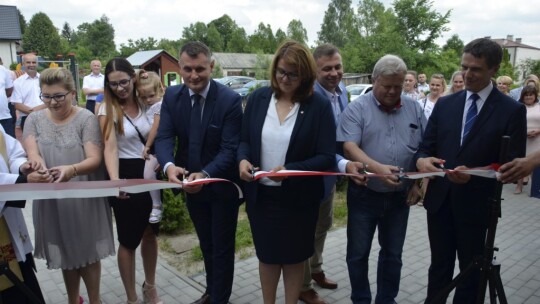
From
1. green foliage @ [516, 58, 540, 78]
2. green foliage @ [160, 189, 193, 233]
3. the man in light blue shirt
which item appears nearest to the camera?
the man in light blue shirt

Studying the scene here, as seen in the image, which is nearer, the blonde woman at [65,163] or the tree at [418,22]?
the blonde woman at [65,163]

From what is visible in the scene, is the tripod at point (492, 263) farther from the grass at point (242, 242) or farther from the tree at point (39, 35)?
the tree at point (39, 35)

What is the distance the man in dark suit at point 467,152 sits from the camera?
2559mm

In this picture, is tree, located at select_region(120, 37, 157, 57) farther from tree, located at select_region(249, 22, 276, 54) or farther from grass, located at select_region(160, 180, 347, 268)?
grass, located at select_region(160, 180, 347, 268)

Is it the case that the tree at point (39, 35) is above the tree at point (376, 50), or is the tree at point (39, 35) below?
above

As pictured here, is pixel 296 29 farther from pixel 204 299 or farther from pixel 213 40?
pixel 204 299

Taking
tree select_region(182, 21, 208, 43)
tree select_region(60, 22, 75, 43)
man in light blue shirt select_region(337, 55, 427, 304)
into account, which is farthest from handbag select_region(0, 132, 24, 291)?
tree select_region(60, 22, 75, 43)

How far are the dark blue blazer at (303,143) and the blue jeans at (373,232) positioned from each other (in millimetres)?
459

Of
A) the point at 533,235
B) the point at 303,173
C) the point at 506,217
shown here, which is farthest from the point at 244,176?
the point at 506,217

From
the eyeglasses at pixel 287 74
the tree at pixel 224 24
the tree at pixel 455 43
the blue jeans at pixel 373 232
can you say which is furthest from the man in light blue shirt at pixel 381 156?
the tree at pixel 224 24

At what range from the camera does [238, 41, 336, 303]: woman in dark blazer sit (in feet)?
9.08

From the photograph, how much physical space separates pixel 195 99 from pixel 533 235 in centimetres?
503

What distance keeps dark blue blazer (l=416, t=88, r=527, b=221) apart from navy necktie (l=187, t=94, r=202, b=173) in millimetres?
1631

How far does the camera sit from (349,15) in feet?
213
